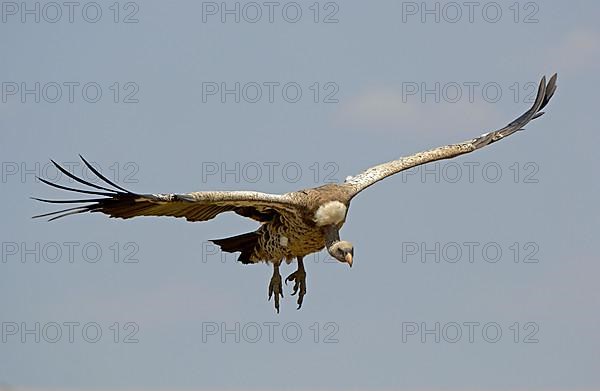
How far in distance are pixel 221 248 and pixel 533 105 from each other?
607cm

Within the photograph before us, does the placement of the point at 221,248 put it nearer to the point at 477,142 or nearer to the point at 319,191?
the point at 319,191

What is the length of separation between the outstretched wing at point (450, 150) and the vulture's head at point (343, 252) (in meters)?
0.97

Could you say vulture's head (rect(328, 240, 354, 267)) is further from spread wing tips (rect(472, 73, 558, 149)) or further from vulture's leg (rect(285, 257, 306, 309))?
spread wing tips (rect(472, 73, 558, 149))

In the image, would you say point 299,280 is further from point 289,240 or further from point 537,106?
point 537,106

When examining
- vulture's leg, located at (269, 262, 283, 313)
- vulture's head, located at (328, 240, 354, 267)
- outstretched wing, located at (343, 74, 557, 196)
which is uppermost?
outstretched wing, located at (343, 74, 557, 196)

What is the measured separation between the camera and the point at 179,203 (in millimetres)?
17000

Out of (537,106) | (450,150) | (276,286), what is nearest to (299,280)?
(276,286)

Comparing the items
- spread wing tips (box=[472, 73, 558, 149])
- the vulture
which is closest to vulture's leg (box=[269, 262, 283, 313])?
the vulture

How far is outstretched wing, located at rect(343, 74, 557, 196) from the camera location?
757 inches

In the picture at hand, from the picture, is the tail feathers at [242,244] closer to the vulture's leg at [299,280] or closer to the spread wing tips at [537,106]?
the vulture's leg at [299,280]

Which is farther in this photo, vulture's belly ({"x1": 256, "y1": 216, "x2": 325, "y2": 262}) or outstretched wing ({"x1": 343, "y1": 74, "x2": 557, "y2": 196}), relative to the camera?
outstretched wing ({"x1": 343, "y1": 74, "x2": 557, "y2": 196})

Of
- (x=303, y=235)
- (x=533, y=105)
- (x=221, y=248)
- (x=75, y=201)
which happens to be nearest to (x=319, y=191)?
(x=303, y=235)

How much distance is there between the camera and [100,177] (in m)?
15.9

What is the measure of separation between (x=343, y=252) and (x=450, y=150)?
348 cm
